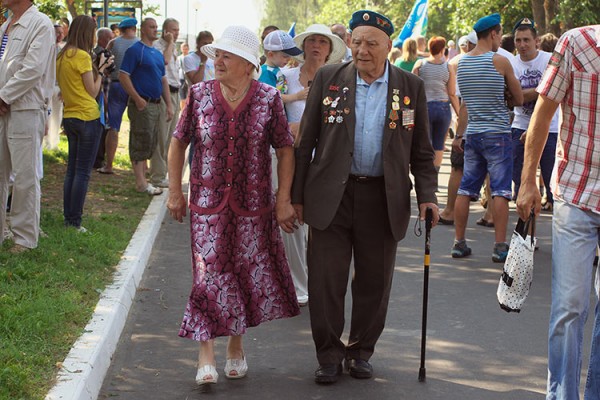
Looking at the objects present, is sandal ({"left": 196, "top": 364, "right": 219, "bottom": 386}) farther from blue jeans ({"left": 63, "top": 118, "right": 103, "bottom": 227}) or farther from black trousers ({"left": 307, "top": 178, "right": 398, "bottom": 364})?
blue jeans ({"left": 63, "top": 118, "right": 103, "bottom": 227})

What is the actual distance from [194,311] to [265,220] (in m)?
0.65

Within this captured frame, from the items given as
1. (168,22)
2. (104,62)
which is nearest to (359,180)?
(104,62)

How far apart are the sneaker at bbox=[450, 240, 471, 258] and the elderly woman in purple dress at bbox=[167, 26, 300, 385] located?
4.06m

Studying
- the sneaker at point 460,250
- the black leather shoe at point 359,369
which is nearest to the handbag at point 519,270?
the black leather shoe at point 359,369

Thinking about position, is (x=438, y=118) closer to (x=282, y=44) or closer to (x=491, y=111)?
(x=491, y=111)

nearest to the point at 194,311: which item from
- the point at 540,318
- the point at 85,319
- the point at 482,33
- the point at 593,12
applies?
the point at 85,319

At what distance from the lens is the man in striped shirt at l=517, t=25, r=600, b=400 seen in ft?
15.0

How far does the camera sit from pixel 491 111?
929 centimetres

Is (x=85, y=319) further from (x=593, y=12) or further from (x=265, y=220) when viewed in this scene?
(x=593, y=12)

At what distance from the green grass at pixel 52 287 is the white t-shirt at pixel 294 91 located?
72.8 inches

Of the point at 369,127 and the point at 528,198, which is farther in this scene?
the point at 369,127

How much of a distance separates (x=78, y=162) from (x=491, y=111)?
381 centimetres

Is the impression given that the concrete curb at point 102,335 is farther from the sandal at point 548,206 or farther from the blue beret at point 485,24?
the sandal at point 548,206

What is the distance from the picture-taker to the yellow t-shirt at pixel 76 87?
941 centimetres
